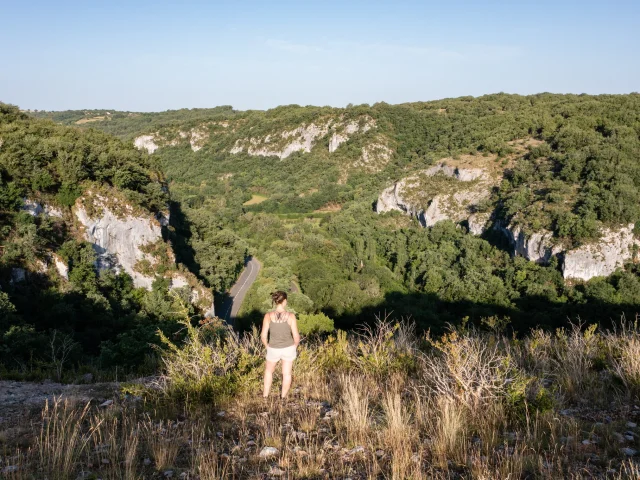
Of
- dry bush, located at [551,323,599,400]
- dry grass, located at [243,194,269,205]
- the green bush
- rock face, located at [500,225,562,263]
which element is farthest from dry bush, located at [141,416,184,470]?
dry grass, located at [243,194,269,205]

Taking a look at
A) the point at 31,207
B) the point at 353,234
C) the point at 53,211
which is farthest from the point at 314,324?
the point at 353,234

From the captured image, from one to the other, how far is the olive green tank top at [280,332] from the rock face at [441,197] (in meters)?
50.2

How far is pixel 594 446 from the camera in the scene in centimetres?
353

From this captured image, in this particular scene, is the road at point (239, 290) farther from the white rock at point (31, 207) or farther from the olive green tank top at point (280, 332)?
the olive green tank top at point (280, 332)

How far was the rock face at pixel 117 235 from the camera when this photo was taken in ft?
80.0

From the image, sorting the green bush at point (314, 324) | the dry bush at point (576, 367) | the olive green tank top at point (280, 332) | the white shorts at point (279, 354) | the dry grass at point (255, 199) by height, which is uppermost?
the olive green tank top at point (280, 332)

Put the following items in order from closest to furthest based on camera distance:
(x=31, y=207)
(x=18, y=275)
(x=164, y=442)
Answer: (x=164, y=442) < (x=18, y=275) < (x=31, y=207)

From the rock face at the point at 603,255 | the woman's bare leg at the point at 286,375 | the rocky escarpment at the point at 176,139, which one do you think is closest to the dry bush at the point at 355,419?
the woman's bare leg at the point at 286,375

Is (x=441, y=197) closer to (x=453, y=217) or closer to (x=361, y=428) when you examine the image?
(x=453, y=217)

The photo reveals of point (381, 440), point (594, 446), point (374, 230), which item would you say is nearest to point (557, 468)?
point (594, 446)

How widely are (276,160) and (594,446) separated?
380ft

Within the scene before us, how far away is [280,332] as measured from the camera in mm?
5195

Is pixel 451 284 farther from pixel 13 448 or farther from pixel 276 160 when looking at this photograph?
pixel 276 160

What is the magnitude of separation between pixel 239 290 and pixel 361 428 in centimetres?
3928
